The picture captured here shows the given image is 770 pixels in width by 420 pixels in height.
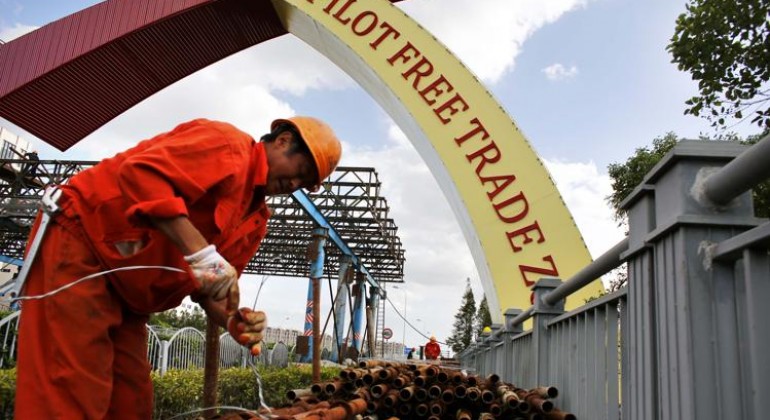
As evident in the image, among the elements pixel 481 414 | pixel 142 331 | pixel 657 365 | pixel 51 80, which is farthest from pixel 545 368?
pixel 51 80

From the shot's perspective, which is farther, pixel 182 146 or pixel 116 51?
pixel 116 51

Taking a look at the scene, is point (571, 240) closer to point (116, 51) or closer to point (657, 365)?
point (657, 365)

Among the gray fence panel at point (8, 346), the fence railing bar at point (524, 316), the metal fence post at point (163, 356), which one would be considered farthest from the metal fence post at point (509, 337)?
the gray fence panel at point (8, 346)

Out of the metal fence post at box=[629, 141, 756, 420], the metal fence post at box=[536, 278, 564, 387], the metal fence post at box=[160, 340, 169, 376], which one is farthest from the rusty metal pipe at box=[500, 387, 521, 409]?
the metal fence post at box=[160, 340, 169, 376]

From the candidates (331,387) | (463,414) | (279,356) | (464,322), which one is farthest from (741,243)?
(464,322)

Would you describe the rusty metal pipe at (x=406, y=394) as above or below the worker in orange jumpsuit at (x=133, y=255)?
below

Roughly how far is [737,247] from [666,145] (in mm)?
11667

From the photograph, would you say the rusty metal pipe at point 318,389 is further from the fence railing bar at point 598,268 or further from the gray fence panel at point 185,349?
the gray fence panel at point 185,349

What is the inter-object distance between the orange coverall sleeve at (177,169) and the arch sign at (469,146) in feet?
18.5

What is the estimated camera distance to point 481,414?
11.7ft

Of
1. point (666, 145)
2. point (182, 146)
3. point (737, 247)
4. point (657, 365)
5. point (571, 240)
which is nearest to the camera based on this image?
point (737, 247)

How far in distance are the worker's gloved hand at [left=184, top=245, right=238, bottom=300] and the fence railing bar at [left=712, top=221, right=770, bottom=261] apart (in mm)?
1572

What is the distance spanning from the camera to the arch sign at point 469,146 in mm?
7453

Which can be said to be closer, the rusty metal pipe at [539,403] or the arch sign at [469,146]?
the rusty metal pipe at [539,403]
